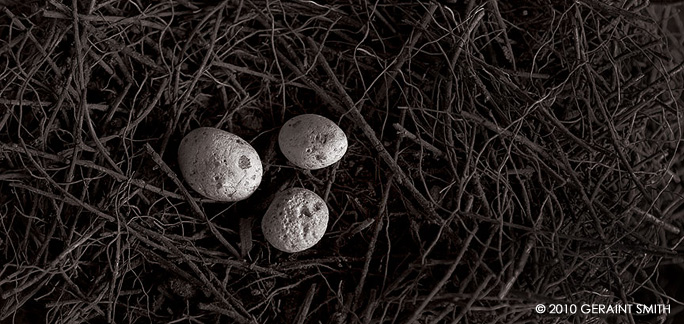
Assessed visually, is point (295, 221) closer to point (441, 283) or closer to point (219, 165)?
point (219, 165)

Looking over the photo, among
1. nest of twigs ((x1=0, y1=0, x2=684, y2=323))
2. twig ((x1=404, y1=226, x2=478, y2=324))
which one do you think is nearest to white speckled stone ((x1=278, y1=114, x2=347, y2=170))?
nest of twigs ((x1=0, y1=0, x2=684, y2=323))

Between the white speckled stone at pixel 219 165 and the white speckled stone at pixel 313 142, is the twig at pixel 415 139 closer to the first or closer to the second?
the white speckled stone at pixel 313 142

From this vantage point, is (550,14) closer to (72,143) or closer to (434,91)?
(434,91)

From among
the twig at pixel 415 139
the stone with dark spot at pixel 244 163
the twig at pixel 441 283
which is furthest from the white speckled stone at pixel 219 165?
the twig at pixel 441 283

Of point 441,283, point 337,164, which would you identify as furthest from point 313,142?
point 441,283

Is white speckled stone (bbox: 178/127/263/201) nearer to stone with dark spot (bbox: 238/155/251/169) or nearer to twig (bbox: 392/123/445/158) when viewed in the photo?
stone with dark spot (bbox: 238/155/251/169)

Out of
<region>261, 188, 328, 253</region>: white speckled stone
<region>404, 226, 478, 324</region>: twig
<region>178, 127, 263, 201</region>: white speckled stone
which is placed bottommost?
<region>404, 226, 478, 324</region>: twig

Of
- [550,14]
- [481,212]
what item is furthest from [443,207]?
[550,14]
